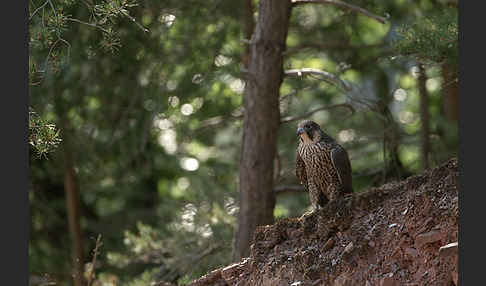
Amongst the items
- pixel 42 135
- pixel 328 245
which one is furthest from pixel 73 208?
pixel 328 245

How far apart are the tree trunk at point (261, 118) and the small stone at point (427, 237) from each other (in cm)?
356

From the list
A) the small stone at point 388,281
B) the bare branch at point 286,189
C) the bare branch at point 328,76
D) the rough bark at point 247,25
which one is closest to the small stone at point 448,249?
the small stone at point 388,281

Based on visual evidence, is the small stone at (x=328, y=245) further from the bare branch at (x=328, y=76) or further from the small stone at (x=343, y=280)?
the bare branch at (x=328, y=76)

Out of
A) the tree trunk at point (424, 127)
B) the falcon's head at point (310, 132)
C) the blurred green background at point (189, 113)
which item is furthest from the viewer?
A: the tree trunk at point (424, 127)

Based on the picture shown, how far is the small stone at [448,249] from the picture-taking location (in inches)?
182

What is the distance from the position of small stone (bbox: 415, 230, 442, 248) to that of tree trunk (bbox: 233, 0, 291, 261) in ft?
11.7

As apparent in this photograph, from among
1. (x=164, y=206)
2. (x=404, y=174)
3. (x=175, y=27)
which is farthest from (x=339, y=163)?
(x=164, y=206)

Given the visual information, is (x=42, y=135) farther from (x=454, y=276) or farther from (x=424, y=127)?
(x=424, y=127)

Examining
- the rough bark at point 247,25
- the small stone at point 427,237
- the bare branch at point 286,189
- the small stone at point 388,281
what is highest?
the rough bark at point 247,25

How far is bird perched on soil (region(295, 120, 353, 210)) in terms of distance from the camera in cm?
661

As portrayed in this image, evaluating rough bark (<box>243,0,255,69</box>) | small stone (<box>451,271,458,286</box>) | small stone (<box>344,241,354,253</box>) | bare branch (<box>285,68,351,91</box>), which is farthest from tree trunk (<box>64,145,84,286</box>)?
→ small stone (<box>451,271,458,286</box>)

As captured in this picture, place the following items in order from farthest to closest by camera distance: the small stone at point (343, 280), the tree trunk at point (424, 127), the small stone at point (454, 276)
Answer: the tree trunk at point (424, 127), the small stone at point (343, 280), the small stone at point (454, 276)

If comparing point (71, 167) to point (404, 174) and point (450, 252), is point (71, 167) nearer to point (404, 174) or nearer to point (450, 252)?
point (404, 174)

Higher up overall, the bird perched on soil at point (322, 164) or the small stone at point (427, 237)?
the bird perched on soil at point (322, 164)
